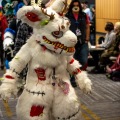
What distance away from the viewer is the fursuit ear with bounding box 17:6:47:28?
3328 mm

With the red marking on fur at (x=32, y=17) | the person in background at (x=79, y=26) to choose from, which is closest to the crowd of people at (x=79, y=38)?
the person in background at (x=79, y=26)

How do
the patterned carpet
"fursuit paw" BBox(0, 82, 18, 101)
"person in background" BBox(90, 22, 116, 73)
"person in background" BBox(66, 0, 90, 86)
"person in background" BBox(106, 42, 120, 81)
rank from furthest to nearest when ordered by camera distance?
1. "person in background" BBox(90, 22, 116, 73)
2. "person in background" BBox(106, 42, 120, 81)
3. "person in background" BBox(66, 0, 90, 86)
4. the patterned carpet
5. "fursuit paw" BBox(0, 82, 18, 101)

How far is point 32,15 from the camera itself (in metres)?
3.35

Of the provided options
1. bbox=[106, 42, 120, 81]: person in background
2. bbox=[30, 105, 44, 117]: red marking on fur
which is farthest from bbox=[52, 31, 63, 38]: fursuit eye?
bbox=[106, 42, 120, 81]: person in background

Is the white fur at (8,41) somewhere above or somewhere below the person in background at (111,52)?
above

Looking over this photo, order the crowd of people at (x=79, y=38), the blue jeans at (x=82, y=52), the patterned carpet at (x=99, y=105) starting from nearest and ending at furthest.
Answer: the crowd of people at (x=79, y=38) → the patterned carpet at (x=99, y=105) → the blue jeans at (x=82, y=52)

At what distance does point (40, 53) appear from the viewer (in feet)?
11.0

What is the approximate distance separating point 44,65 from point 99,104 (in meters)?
2.17

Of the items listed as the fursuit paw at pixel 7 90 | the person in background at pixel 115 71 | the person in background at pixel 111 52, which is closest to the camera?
the fursuit paw at pixel 7 90

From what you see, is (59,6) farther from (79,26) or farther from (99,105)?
(79,26)

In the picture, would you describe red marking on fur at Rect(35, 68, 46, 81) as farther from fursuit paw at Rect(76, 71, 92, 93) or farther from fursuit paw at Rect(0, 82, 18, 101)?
fursuit paw at Rect(76, 71, 92, 93)

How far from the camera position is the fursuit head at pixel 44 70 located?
11.0 feet

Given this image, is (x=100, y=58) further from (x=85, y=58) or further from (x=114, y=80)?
(x=85, y=58)

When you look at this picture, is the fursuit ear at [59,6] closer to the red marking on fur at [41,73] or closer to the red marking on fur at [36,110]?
the red marking on fur at [41,73]
